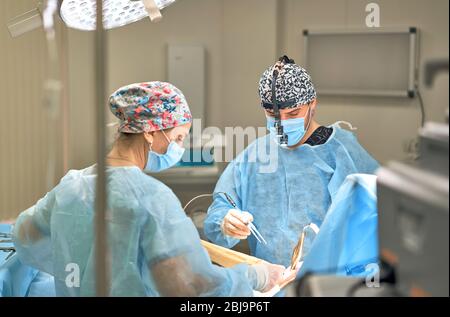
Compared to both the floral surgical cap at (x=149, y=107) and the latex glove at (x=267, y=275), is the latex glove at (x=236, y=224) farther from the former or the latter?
the floral surgical cap at (x=149, y=107)

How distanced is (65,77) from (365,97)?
830 millimetres

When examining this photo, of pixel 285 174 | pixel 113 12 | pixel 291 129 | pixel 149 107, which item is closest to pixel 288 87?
pixel 291 129

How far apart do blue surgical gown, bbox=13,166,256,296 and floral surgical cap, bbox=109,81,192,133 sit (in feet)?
0.42

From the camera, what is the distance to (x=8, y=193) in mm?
2111

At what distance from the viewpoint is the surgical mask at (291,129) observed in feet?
6.31

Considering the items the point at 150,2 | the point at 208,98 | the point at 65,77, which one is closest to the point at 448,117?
the point at 208,98

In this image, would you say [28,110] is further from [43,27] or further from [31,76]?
[43,27]

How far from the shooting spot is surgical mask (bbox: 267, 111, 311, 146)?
192 centimetres

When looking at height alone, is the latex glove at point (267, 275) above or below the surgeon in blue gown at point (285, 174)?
below

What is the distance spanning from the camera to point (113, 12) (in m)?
1.89

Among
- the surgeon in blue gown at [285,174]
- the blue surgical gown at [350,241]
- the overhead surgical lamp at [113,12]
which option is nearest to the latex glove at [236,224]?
the surgeon in blue gown at [285,174]

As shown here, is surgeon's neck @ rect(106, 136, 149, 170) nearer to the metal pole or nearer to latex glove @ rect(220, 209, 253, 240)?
the metal pole

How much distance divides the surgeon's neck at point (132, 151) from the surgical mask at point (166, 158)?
0.02 meters

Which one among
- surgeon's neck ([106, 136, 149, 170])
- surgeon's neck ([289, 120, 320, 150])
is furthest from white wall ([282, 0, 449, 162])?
surgeon's neck ([106, 136, 149, 170])
